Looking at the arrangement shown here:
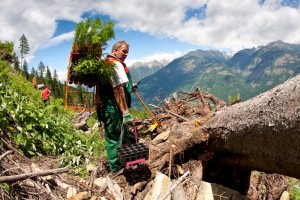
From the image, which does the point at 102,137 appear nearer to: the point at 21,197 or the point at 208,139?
the point at 208,139

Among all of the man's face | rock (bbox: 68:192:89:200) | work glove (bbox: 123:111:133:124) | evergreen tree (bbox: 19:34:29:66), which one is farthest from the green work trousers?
evergreen tree (bbox: 19:34:29:66)

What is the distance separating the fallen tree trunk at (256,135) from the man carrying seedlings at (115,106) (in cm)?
70

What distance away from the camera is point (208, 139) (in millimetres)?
4902

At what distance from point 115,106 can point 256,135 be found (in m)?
2.75

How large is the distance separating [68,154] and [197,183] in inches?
102

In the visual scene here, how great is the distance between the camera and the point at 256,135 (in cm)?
350

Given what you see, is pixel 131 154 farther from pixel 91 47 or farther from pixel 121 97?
pixel 91 47

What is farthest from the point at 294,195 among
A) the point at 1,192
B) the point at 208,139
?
the point at 1,192

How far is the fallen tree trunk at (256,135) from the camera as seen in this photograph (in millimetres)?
2891

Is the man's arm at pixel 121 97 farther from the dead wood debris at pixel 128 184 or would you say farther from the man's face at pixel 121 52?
the dead wood debris at pixel 128 184

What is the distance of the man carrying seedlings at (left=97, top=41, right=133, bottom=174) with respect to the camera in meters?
5.30

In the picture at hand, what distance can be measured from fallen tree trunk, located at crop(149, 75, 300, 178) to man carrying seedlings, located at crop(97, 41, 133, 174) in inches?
27.7

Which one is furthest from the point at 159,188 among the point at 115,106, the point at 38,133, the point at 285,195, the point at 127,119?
the point at 38,133

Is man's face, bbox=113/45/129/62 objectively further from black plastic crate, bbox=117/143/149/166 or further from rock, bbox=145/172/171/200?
rock, bbox=145/172/171/200
